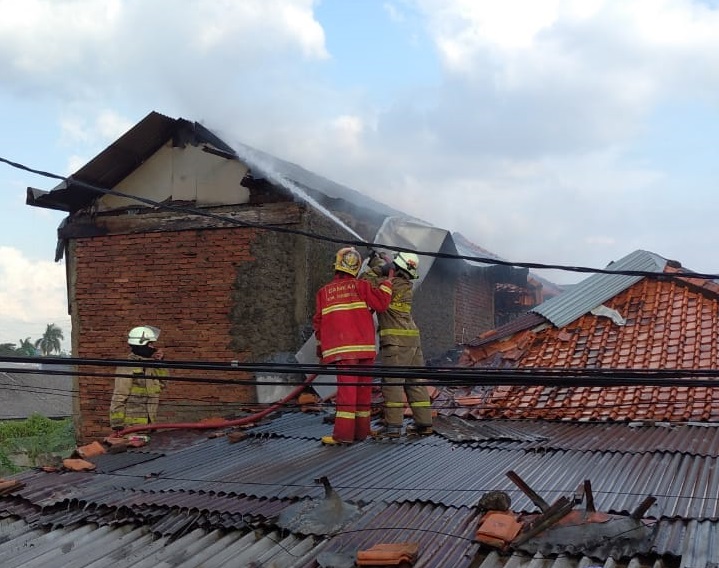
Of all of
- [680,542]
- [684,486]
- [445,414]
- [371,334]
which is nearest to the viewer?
[680,542]

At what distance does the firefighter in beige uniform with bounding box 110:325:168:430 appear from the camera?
8055 mm

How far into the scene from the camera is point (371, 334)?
6.91 meters

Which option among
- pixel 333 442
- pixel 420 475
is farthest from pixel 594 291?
pixel 420 475

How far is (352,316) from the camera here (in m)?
6.84

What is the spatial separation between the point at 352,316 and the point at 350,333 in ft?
0.57

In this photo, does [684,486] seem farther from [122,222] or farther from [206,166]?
[122,222]

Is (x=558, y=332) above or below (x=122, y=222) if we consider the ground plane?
below

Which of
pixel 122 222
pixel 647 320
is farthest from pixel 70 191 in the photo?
pixel 647 320

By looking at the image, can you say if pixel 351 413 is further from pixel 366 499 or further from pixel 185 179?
pixel 185 179

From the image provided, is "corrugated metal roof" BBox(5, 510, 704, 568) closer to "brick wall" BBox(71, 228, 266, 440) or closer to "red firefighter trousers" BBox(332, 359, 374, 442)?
"red firefighter trousers" BBox(332, 359, 374, 442)

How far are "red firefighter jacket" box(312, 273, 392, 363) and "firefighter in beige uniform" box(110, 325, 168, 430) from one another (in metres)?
2.45

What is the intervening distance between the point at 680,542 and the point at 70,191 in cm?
844

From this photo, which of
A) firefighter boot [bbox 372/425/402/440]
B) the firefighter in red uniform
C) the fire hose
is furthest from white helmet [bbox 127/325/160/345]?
firefighter boot [bbox 372/425/402/440]

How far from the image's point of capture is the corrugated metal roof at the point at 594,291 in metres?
9.22
